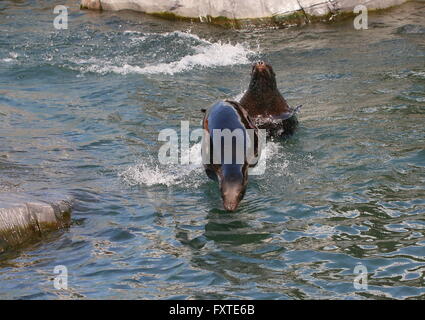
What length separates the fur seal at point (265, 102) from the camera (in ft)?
29.5

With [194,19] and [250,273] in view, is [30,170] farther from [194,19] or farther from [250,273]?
[194,19]

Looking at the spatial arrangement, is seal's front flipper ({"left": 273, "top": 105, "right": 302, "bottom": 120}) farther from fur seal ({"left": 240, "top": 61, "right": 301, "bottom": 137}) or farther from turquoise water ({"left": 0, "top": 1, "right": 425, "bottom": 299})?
turquoise water ({"left": 0, "top": 1, "right": 425, "bottom": 299})

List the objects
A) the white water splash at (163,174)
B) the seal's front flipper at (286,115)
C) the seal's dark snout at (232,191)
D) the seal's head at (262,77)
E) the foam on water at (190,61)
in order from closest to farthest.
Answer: the seal's dark snout at (232,191) < the white water splash at (163,174) < the seal's head at (262,77) < the seal's front flipper at (286,115) < the foam on water at (190,61)

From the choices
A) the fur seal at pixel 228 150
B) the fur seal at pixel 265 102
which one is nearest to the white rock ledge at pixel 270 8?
the fur seal at pixel 265 102

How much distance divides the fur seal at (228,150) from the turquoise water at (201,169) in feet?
1.15

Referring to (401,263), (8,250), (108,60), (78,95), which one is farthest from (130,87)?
(401,263)

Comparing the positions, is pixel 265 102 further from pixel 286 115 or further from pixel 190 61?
pixel 190 61

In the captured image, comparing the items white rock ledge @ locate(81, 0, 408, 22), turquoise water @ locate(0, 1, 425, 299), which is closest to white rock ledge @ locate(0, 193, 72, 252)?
turquoise water @ locate(0, 1, 425, 299)

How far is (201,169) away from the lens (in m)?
8.61

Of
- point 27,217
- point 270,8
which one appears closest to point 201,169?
point 27,217

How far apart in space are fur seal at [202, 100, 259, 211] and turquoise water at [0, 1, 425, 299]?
352mm

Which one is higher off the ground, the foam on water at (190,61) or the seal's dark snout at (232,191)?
the foam on water at (190,61)

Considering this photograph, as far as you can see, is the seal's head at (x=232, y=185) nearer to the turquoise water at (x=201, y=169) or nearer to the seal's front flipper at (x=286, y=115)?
the turquoise water at (x=201, y=169)

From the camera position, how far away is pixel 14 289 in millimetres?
5871
